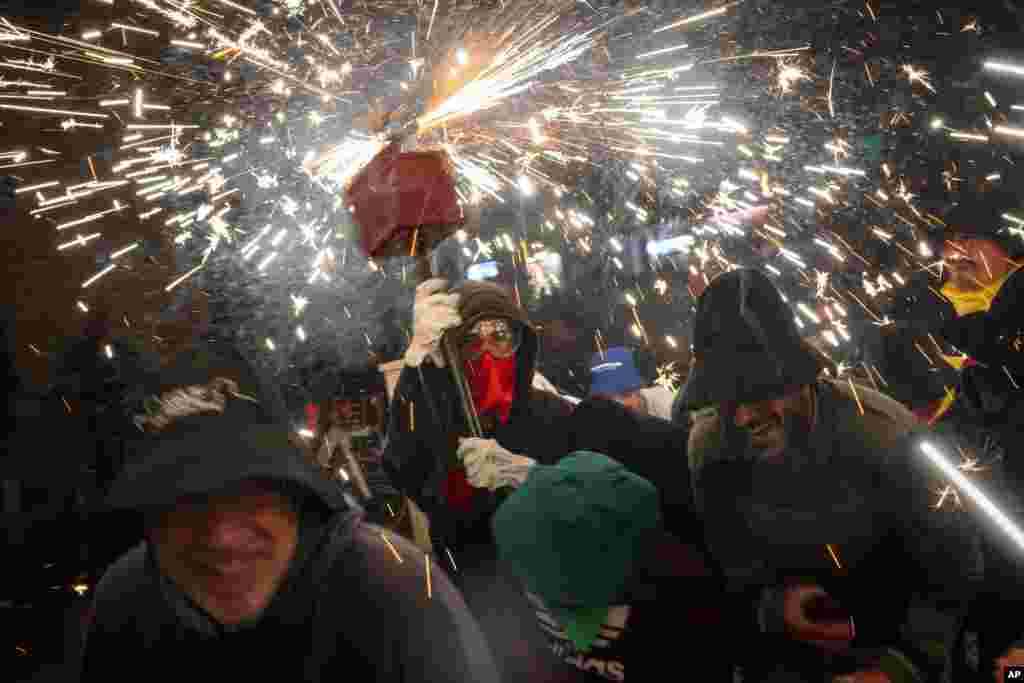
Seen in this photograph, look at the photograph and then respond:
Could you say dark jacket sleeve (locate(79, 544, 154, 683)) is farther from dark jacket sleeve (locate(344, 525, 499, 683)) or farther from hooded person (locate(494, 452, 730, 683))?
hooded person (locate(494, 452, 730, 683))

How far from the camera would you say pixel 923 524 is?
1872 millimetres

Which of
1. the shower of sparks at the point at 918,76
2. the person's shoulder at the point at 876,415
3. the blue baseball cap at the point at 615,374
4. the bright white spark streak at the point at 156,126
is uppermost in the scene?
the bright white spark streak at the point at 156,126

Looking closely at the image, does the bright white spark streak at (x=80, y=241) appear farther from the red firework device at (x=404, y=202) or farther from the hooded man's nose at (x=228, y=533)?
the hooded man's nose at (x=228, y=533)

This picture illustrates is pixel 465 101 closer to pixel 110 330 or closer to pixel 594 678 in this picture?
pixel 594 678

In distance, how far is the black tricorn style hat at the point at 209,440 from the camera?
1492mm

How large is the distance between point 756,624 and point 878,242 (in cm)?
675

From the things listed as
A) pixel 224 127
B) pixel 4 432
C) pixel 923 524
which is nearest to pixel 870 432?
pixel 923 524

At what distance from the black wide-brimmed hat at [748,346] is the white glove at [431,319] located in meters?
1.45

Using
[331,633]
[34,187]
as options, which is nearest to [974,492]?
[331,633]

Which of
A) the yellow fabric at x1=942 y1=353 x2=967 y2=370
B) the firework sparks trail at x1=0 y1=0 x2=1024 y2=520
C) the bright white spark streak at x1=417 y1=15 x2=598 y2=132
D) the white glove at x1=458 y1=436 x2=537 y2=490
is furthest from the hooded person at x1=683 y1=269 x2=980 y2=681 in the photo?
the bright white spark streak at x1=417 y1=15 x2=598 y2=132

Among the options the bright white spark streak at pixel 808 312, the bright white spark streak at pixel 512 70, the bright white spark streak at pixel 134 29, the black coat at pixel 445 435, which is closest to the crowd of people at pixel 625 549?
the black coat at pixel 445 435

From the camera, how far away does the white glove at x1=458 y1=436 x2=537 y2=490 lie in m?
2.67

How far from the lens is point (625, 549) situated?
181cm

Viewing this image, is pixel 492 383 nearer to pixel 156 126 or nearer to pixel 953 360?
pixel 953 360
